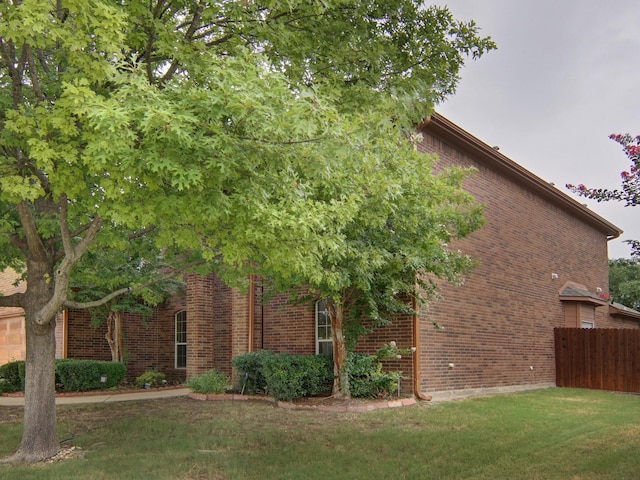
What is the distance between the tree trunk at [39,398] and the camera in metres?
8.28

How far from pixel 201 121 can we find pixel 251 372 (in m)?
9.65

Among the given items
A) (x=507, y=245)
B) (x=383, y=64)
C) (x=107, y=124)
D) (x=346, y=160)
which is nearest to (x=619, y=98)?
(x=507, y=245)

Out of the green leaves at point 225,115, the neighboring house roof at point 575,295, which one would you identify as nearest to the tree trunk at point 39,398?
the green leaves at point 225,115

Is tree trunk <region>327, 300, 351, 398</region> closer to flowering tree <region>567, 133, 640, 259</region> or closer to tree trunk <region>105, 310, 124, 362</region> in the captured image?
flowering tree <region>567, 133, 640, 259</region>

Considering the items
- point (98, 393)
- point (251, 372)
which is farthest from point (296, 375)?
point (98, 393)

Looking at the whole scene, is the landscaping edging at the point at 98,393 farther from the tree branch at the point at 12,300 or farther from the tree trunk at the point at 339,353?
the tree branch at the point at 12,300

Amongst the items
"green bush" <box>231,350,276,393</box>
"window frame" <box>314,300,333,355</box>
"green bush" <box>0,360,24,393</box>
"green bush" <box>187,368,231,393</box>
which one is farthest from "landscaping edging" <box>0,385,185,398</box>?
"window frame" <box>314,300,333,355</box>

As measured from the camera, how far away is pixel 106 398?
15.4 m

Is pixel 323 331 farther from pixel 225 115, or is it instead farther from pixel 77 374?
pixel 225 115

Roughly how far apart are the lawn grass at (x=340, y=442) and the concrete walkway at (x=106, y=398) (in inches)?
48.0

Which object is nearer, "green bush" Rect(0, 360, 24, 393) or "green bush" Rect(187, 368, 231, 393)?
"green bush" Rect(187, 368, 231, 393)

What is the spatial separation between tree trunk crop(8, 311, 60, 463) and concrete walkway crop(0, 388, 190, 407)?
20.4ft

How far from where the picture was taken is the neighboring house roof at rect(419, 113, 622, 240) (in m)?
14.7

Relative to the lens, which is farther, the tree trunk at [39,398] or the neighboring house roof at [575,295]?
the neighboring house roof at [575,295]
